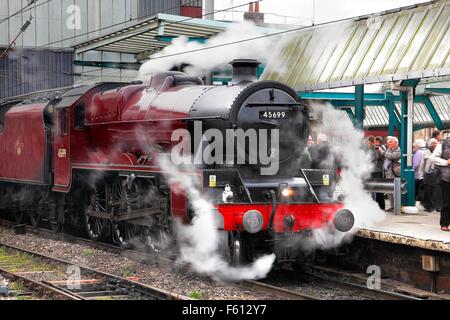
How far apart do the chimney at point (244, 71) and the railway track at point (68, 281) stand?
322 cm

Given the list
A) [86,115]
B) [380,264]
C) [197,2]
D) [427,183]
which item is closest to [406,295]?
[380,264]

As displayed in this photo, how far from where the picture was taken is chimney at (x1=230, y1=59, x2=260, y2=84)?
1030cm

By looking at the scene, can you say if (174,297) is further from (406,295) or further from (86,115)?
(86,115)

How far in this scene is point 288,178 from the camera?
33.6ft

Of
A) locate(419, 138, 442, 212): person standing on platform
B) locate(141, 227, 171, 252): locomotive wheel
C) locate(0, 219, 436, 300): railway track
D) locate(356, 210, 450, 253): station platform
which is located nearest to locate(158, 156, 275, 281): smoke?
locate(0, 219, 436, 300): railway track

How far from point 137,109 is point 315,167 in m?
2.97

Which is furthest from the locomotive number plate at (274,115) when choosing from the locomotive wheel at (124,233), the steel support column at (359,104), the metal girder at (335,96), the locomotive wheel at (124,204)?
the metal girder at (335,96)

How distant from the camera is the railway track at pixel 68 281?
340 inches

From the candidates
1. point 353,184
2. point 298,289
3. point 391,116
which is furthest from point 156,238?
point 391,116

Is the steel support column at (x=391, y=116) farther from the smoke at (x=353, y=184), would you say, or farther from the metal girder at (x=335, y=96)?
the smoke at (x=353, y=184)

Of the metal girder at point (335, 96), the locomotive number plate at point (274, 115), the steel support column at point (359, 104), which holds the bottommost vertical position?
the locomotive number plate at point (274, 115)

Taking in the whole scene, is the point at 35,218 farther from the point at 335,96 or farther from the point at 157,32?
the point at 335,96

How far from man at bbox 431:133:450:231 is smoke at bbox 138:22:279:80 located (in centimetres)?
497

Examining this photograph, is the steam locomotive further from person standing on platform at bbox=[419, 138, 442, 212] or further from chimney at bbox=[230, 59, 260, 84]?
person standing on platform at bbox=[419, 138, 442, 212]
